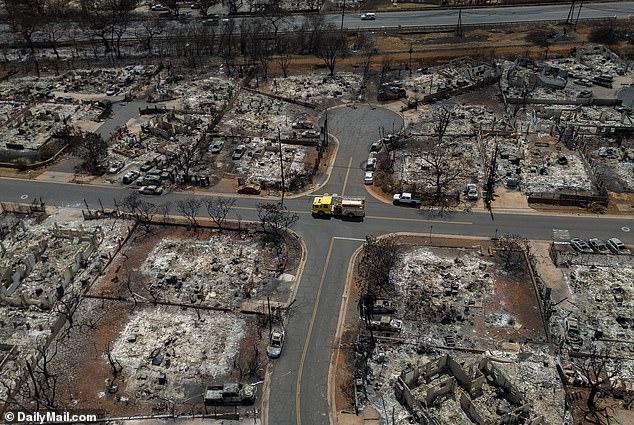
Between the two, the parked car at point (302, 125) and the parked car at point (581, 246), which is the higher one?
the parked car at point (302, 125)

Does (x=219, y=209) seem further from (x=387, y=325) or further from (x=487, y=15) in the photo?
(x=487, y=15)

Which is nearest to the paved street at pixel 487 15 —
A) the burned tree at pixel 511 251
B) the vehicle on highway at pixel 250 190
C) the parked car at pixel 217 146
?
the parked car at pixel 217 146

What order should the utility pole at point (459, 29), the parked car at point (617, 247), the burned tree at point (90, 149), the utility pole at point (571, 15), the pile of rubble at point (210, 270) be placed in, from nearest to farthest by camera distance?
the pile of rubble at point (210, 270), the parked car at point (617, 247), the burned tree at point (90, 149), the utility pole at point (459, 29), the utility pole at point (571, 15)

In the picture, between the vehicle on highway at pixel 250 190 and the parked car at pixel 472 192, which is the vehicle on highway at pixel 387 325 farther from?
the vehicle on highway at pixel 250 190

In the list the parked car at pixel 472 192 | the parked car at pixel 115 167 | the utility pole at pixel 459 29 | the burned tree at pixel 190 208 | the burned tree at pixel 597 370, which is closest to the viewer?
the burned tree at pixel 597 370

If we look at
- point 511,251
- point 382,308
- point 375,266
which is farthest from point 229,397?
point 511,251

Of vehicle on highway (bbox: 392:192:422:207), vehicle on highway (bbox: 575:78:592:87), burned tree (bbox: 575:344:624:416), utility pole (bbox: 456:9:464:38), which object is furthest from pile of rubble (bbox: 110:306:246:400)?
utility pole (bbox: 456:9:464:38)
